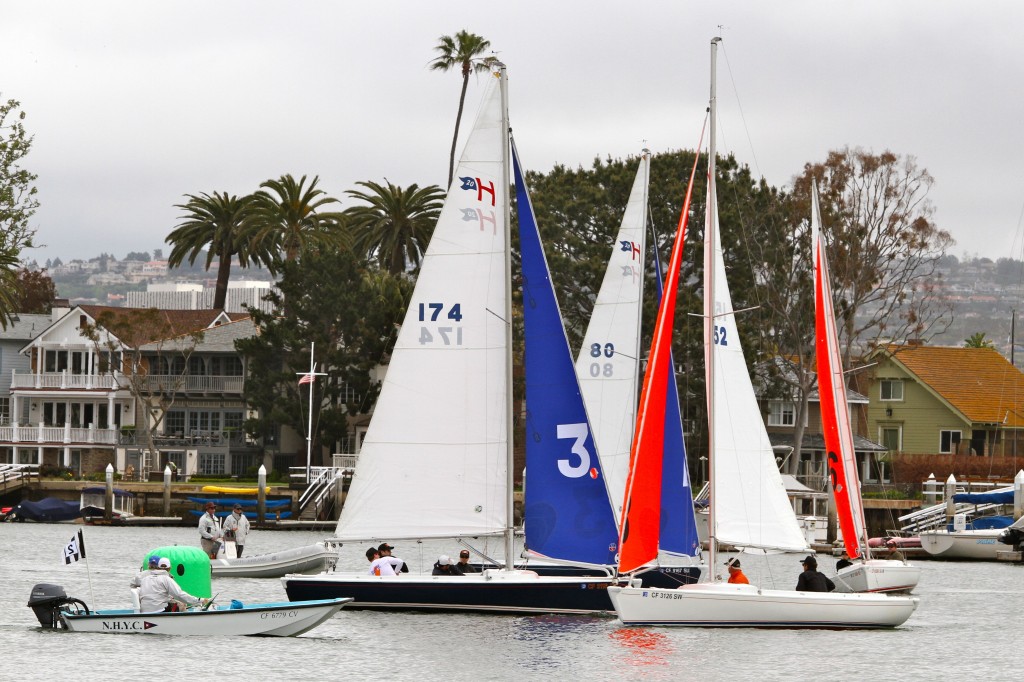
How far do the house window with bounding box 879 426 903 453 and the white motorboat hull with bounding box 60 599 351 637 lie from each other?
77343 mm

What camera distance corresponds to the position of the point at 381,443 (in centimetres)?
3397

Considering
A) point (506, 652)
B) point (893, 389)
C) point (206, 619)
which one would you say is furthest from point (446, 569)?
point (893, 389)

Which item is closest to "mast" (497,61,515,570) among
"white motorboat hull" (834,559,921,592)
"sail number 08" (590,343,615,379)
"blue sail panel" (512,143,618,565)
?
"blue sail panel" (512,143,618,565)

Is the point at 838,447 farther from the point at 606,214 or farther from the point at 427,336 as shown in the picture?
the point at 606,214

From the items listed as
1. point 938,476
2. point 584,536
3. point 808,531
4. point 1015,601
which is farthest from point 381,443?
point 938,476

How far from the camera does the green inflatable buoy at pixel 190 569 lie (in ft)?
101

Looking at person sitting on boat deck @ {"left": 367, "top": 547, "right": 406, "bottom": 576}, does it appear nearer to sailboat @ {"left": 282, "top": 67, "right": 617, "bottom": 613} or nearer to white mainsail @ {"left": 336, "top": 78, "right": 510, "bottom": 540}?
sailboat @ {"left": 282, "top": 67, "right": 617, "bottom": 613}

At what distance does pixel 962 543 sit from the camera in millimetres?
67750

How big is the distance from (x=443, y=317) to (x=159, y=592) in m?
8.09

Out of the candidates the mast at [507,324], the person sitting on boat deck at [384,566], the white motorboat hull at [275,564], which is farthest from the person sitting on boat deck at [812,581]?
the white motorboat hull at [275,564]

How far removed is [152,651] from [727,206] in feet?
195

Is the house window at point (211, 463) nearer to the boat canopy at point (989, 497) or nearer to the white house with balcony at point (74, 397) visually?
the white house with balcony at point (74, 397)

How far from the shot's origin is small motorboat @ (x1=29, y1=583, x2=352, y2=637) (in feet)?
98.5

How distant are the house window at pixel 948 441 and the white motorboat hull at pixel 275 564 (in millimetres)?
62498
